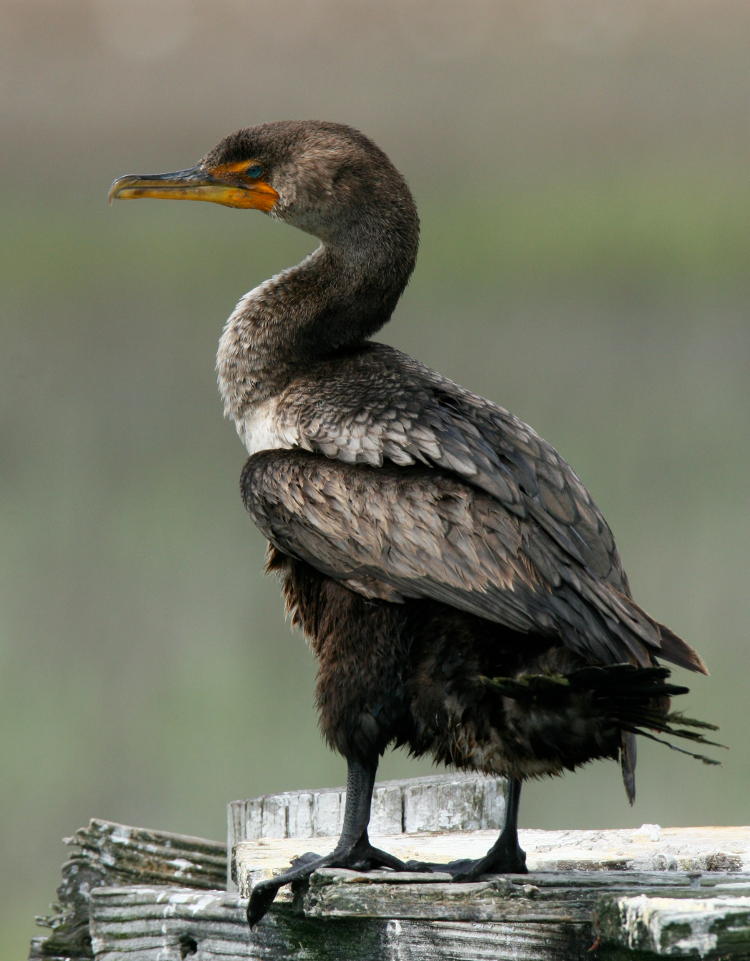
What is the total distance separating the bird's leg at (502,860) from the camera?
11.5 ft

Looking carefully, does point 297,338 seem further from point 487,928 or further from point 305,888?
point 487,928

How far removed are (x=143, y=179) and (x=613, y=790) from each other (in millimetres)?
6415

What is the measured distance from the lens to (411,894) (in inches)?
116

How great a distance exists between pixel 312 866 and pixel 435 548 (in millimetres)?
720

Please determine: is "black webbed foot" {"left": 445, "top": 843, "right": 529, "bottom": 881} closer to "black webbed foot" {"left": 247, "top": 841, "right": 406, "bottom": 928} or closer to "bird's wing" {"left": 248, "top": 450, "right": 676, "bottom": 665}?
"black webbed foot" {"left": 247, "top": 841, "right": 406, "bottom": 928}

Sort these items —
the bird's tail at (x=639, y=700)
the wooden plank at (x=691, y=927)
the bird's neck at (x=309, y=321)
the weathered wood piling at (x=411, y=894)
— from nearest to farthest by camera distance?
the wooden plank at (x=691, y=927)
the weathered wood piling at (x=411, y=894)
the bird's tail at (x=639, y=700)
the bird's neck at (x=309, y=321)

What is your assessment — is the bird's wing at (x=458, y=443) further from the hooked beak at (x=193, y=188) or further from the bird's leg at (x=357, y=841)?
the hooked beak at (x=193, y=188)

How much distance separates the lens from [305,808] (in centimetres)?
427

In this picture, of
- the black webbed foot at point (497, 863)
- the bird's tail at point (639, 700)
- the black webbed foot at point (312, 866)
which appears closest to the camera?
the bird's tail at point (639, 700)

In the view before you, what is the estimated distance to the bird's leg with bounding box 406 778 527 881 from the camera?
3510 millimetres

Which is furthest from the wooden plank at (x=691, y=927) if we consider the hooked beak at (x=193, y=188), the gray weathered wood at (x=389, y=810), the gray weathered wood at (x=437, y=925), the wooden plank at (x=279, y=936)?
the hooked beak at (x=193, y=188)

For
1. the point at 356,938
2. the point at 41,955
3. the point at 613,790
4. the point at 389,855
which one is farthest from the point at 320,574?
the point at 613,790

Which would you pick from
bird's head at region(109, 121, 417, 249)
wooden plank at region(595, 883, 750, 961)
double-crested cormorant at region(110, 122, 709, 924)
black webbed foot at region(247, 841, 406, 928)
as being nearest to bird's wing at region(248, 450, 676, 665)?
double-crested cormorant at region(110, 122, 709, 924)

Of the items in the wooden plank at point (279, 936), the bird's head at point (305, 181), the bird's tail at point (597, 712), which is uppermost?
the bird's head at point (305, 181)
